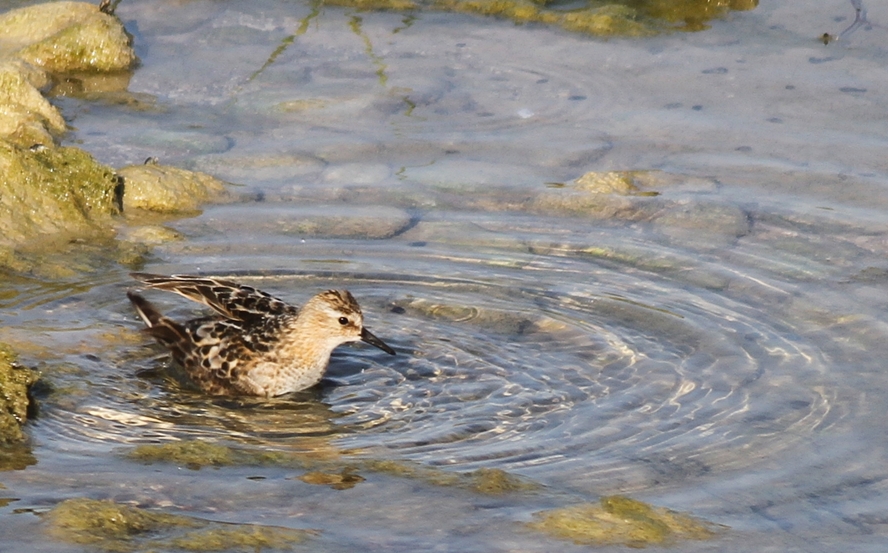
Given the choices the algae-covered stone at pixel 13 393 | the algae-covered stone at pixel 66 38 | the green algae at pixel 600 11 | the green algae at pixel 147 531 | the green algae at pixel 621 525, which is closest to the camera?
the green algae at pixel 147 531

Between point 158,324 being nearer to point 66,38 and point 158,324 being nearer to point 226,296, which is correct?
point 226,296

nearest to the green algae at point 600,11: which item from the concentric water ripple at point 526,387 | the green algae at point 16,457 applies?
the concentric water ripple at point 526,387

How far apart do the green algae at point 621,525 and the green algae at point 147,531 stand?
1.00 m

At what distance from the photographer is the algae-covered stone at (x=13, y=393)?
5973mm

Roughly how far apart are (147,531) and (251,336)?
8.22 ft

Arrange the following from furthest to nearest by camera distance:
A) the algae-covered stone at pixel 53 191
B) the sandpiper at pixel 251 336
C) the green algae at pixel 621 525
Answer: the algae-covered stone at pixel 53 191 < the sandpiper at pixel 251 336 < the green algae at pixel 621 525

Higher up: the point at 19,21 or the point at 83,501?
the point at 19,21

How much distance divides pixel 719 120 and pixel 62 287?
5268 millimetres

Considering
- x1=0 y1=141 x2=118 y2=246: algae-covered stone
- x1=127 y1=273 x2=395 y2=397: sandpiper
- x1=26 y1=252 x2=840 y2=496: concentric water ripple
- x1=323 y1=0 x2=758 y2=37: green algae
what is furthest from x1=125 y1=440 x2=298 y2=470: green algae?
x1=323 y1=0 x2=758 y2=37: green algae

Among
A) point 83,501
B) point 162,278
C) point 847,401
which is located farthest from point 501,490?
point 162,278

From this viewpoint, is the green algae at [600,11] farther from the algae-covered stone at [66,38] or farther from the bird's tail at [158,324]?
the bird's tail at [158,324]

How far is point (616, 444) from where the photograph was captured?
20.6ft

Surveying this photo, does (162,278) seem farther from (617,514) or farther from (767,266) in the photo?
(767,266)

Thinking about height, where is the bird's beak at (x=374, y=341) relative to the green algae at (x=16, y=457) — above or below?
above
